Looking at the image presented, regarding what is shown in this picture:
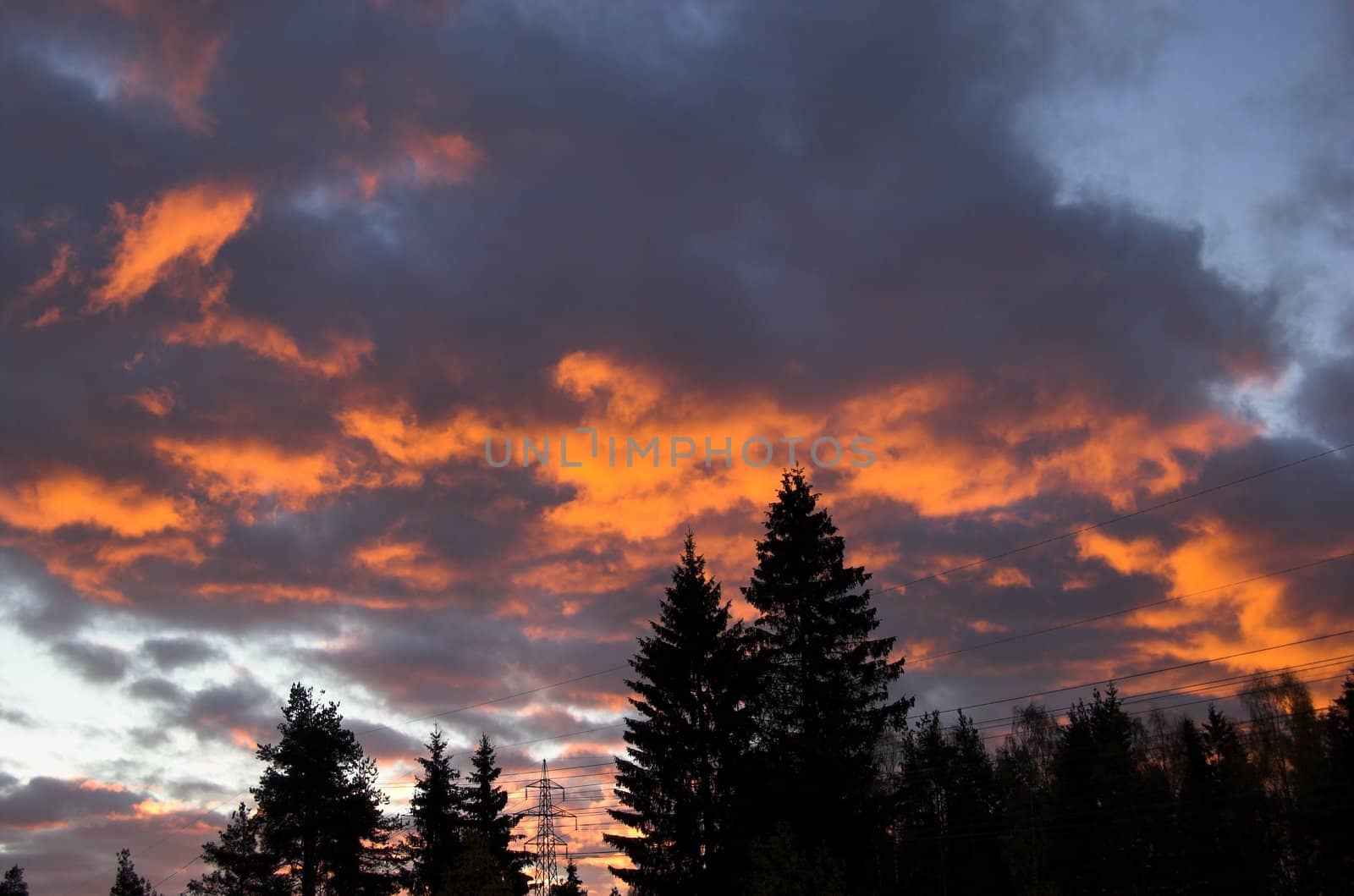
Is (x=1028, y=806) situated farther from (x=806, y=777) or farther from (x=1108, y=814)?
(x=806, y=777)

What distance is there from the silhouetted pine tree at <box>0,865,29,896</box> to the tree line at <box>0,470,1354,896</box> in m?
120

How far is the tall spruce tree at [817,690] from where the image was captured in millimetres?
43781

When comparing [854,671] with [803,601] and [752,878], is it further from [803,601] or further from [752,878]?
Result: [752,878]

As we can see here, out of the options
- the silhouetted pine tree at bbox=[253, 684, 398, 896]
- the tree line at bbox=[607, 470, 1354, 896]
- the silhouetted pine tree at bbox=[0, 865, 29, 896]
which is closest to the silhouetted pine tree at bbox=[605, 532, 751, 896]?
the tree line at bbox=[607, 470, 1354, 896]

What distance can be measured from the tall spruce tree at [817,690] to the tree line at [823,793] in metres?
0.09

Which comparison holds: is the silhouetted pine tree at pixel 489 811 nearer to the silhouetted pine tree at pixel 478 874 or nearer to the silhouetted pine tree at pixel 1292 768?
the silhouetted pine tree at pixel 478 874

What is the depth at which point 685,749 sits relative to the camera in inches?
1898

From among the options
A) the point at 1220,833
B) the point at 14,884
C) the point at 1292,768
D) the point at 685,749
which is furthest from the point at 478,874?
the point at 14,884

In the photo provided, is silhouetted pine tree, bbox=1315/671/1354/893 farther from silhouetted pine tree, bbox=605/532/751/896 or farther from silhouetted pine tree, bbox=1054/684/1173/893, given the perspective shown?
silhouetted pine tree, bbox=605/532/751/896

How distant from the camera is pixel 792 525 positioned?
48562 millimetres

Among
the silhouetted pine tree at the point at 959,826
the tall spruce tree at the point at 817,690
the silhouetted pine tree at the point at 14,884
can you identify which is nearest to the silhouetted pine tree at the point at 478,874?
the tall spruce tree at the point at 817,690

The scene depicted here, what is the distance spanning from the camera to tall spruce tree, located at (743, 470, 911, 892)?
43781 millimetres

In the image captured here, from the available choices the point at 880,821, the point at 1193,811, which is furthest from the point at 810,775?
the point at 1193,811

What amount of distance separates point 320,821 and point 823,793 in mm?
34675
